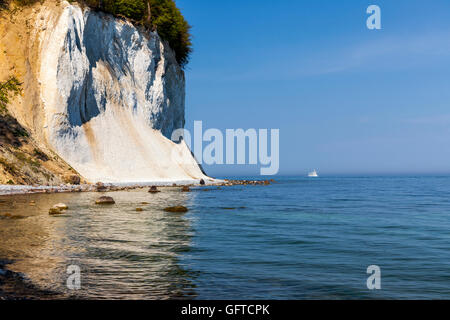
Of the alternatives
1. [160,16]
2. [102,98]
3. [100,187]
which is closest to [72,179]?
[100,187]

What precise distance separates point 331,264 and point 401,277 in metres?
1.60

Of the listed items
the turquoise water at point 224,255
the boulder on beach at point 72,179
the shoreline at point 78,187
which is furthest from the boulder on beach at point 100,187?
the turquoise water at point 224,255

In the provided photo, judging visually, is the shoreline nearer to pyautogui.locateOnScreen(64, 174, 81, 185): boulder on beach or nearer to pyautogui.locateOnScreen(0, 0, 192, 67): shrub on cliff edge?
pyautogui.locateOnScreen(64, 174, 81, 185): boulder on beach

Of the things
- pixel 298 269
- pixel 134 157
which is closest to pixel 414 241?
pixel 298 269

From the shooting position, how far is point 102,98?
47156mm

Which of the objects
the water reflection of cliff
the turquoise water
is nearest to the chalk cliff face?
the water reflection of cliff

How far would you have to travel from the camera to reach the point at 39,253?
1023cm

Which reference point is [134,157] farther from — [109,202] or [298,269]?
[298,269]

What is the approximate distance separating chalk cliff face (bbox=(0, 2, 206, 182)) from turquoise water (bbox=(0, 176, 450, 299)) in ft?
77.6

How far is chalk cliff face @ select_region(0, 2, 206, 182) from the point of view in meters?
41.0

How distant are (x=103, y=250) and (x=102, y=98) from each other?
38816 millimetres

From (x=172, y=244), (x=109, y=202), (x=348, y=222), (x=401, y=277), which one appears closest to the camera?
(x=401, y=277)

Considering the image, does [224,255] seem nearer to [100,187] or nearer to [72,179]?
[100,187]

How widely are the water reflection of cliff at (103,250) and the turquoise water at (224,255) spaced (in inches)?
0.9
